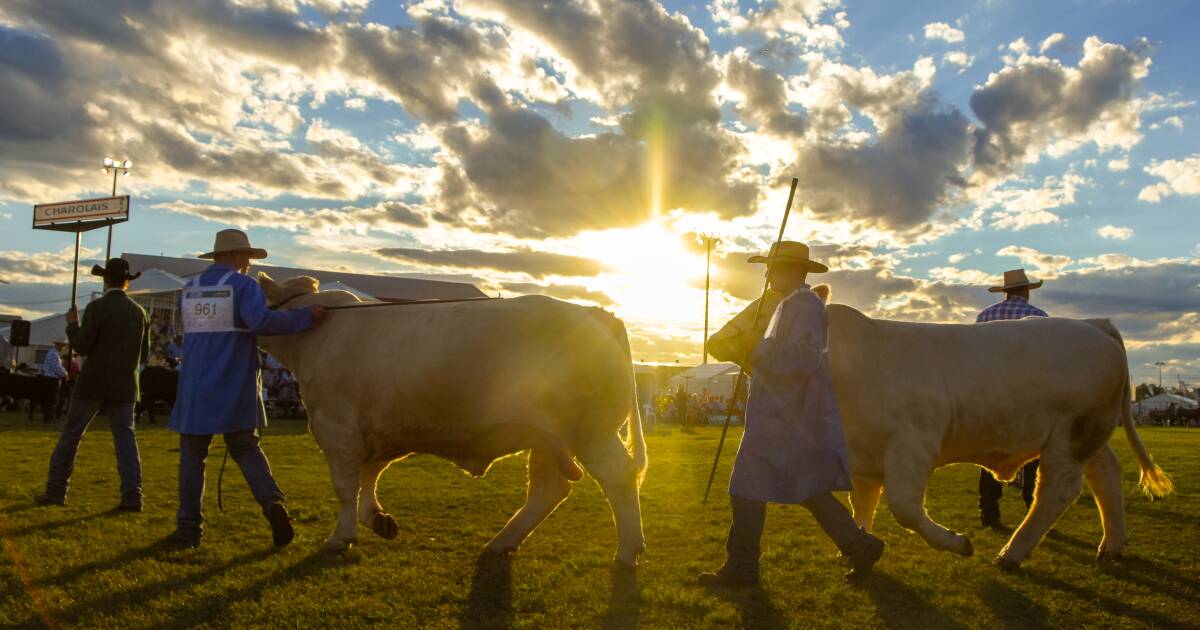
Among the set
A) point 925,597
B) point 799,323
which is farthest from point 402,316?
point 925,597

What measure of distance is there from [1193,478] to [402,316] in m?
12.2

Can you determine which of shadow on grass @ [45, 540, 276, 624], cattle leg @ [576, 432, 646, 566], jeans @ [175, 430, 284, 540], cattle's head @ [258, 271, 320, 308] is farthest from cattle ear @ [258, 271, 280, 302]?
cattle leg @ [576, 432, 646, 566]

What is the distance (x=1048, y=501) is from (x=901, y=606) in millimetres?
1562

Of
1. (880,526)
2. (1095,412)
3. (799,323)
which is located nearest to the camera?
(799,323)

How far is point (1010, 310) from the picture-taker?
26.1 ft

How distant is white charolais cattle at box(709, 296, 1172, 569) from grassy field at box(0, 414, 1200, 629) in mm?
660

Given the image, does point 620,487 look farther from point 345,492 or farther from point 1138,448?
point 1138,448

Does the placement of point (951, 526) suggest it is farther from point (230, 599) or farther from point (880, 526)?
point (230, 599)

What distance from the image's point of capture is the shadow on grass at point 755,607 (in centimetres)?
417

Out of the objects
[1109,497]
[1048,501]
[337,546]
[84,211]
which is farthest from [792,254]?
[84,211]

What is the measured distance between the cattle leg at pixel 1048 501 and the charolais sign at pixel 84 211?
46049mm

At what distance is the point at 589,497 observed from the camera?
9.00 meters

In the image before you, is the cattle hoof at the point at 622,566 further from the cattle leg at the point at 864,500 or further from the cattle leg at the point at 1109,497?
the cattle leg at the point at 1109,497

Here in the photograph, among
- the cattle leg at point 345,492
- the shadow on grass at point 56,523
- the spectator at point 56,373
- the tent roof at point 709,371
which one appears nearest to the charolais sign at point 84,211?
the spectator at point 56,373
